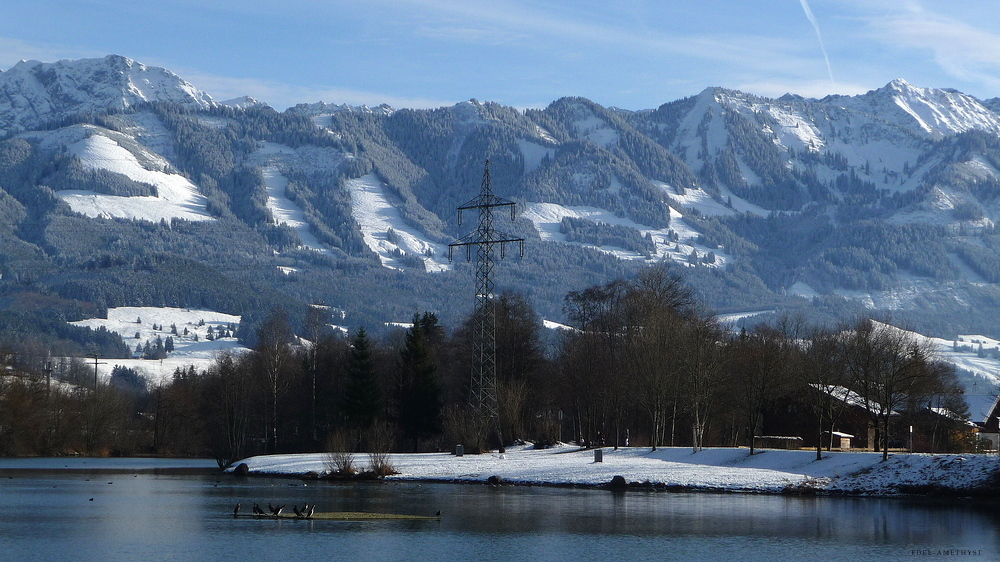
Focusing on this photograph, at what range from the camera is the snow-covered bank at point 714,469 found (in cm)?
6650

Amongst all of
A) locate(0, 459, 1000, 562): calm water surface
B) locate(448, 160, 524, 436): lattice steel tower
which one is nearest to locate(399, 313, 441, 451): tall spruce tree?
locate(448, 160, 524, 436): lattice steel tower

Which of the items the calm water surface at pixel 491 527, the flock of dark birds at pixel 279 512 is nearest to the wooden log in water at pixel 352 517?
the flock of dark birds at pixel 279 512

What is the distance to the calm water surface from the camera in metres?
43.6

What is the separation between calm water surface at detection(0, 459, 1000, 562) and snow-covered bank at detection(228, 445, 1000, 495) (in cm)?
261

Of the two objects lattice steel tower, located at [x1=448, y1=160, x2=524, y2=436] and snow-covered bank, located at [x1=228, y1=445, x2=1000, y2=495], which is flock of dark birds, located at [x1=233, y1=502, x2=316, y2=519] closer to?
snow-covered bank, located at [x1=228, y1=445, x2=1000, y2=495]

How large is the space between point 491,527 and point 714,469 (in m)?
25.2

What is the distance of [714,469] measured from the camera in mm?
72000

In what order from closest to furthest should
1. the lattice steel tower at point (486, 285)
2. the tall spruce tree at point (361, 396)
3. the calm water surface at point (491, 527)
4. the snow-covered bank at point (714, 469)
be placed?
1. the calm water surface at point (491, 527)
2. the snow-covered bank at point (714, 469)
3. the lattice steel tower at point (486, 285)
4. the tall spruce tree at point (361, 396)

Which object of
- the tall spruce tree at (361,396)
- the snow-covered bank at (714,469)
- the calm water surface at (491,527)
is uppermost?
the tall spruce tree at (361,396)

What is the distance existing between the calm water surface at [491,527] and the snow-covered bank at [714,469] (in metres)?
2.61

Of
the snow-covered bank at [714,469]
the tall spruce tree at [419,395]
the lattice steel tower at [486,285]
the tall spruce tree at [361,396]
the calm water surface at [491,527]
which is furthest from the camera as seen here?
the tall spruce tree at [419,395]

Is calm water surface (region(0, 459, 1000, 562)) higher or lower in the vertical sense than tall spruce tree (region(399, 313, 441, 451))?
lower

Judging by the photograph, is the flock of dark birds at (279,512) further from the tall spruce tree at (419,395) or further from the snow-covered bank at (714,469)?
the tall spruce tree at (419,395)

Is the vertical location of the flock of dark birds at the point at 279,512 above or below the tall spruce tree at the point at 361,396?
below
